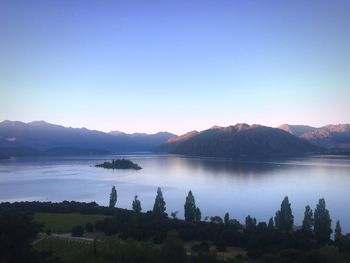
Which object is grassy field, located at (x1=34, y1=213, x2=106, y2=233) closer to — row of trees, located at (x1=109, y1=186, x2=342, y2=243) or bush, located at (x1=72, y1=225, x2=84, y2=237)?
bush, located at (x1=72, y1=225, x2=84, y2=237)

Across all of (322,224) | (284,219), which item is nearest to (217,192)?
(284,219)

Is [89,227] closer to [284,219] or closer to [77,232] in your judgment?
[77,232]

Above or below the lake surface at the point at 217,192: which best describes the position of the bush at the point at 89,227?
above

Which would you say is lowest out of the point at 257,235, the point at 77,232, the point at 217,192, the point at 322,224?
the point at 217,192

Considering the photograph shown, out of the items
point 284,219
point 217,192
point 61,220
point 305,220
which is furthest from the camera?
point 217,192

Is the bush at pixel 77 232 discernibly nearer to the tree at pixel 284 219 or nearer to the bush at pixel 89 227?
the bush at pixel 89 227

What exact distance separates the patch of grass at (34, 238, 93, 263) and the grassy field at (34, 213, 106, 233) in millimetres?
7072

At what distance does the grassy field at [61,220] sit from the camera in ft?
156

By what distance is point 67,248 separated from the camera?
37688 millimetres

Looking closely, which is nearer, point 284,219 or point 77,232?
point 77,232

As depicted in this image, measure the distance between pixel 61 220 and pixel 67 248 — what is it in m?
15.9

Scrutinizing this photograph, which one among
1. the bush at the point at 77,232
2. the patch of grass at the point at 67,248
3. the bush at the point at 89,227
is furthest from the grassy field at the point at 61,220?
the patch of grass at the point at 67,248

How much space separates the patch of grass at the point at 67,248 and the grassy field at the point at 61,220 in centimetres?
707

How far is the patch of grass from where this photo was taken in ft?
108
